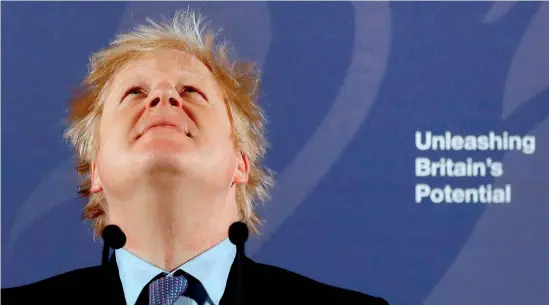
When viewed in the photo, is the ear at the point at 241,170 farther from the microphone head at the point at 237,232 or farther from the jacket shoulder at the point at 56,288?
the jacket shoulder at the point at 56,288

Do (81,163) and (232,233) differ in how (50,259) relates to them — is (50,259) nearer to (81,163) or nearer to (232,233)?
(81,163)

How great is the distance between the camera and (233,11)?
1.83 metres

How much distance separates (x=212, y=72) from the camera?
1768mm

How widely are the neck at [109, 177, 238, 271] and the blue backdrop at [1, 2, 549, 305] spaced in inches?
6.0

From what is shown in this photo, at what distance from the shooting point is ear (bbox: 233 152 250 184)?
176 cm

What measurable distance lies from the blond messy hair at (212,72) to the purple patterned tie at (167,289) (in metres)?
0.24

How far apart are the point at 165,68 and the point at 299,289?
2.32ft

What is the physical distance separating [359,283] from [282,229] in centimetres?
26

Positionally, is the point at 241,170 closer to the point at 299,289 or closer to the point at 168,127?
the point at 168,127

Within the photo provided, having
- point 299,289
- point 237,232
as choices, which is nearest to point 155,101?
point 237,232

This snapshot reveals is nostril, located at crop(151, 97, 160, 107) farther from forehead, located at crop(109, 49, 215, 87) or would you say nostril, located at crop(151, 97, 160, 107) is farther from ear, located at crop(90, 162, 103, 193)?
ear, located at crop(90, 162, 103, 193)

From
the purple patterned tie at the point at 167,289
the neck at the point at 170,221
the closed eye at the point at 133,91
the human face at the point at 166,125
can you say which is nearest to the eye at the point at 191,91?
the human face at the point at 166,125

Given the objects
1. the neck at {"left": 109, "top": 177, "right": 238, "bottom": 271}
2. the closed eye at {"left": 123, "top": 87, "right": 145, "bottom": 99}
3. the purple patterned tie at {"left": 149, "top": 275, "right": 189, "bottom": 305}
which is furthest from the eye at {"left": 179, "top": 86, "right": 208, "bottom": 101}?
the purple patterned tie at {"left": 149, "top": 275, "right": 189, "bottom": 305}

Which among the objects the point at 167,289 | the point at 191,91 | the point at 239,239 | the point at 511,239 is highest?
the point at 191,91
